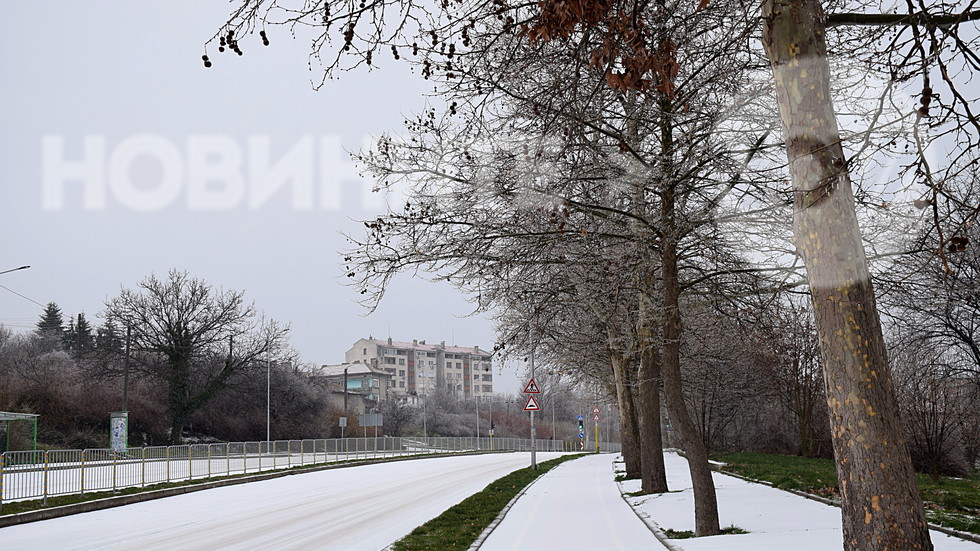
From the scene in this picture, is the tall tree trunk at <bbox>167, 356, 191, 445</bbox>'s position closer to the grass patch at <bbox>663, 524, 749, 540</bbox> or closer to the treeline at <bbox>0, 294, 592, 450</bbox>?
the treeline at <bbox>0, 294, 592, 450</bbox>

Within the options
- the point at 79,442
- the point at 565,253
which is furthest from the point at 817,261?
the point at 79,442

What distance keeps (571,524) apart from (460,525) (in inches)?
74.6

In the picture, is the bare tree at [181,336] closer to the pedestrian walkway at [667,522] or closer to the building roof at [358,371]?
the pedestrian walkway at [667,522]

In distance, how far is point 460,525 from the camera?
14.0 meters

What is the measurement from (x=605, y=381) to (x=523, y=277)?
77.6 feet

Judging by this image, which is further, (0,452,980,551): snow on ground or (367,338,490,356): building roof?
(367,338,490,356): building roof

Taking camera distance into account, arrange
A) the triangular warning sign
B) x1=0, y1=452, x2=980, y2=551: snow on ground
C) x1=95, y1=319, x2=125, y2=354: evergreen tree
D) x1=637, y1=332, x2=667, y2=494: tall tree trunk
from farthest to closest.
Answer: x1=95, y1=319, x2=125, y2=354: evergreen tree
the triangular warning sign
x1=637, y1=332, x2=667, y2=494: tall tree trunk
x1=0, y1=452, x2=980, y2=551: snow on ground

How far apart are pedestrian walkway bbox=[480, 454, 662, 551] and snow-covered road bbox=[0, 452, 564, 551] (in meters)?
1.95

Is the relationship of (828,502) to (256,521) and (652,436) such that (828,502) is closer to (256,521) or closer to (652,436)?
(652,436)

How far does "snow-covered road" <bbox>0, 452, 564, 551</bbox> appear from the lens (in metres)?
13.1

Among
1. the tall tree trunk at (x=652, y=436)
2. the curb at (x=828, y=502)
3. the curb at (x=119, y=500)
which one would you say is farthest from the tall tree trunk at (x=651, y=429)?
the curb at (x=119, y=500)

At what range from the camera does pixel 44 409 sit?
49.0m

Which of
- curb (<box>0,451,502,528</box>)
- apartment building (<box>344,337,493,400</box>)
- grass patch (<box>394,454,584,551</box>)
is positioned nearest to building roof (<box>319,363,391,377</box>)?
apartment building (<box>344,337,493,400</box>)

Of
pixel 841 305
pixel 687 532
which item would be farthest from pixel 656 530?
pixel 841 305
